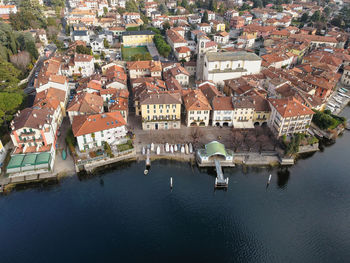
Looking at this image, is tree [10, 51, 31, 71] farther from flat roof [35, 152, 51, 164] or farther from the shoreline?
the shoreline

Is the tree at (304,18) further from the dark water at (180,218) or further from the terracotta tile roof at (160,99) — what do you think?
the terracotta tile roof at (160,99)

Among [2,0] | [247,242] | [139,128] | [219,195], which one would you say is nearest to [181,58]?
[139,128]

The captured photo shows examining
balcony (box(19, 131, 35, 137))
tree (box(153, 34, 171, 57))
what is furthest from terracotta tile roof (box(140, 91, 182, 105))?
tree (box(153, 34, 171, 57))

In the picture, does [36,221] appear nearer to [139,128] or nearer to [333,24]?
[139,128]

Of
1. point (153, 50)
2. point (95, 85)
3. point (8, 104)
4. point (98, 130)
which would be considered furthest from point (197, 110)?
point (153, 50)

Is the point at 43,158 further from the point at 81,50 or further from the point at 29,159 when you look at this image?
the point at 81,50

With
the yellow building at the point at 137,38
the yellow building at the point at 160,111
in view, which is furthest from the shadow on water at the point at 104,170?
the yellow building at the point at 137,38
